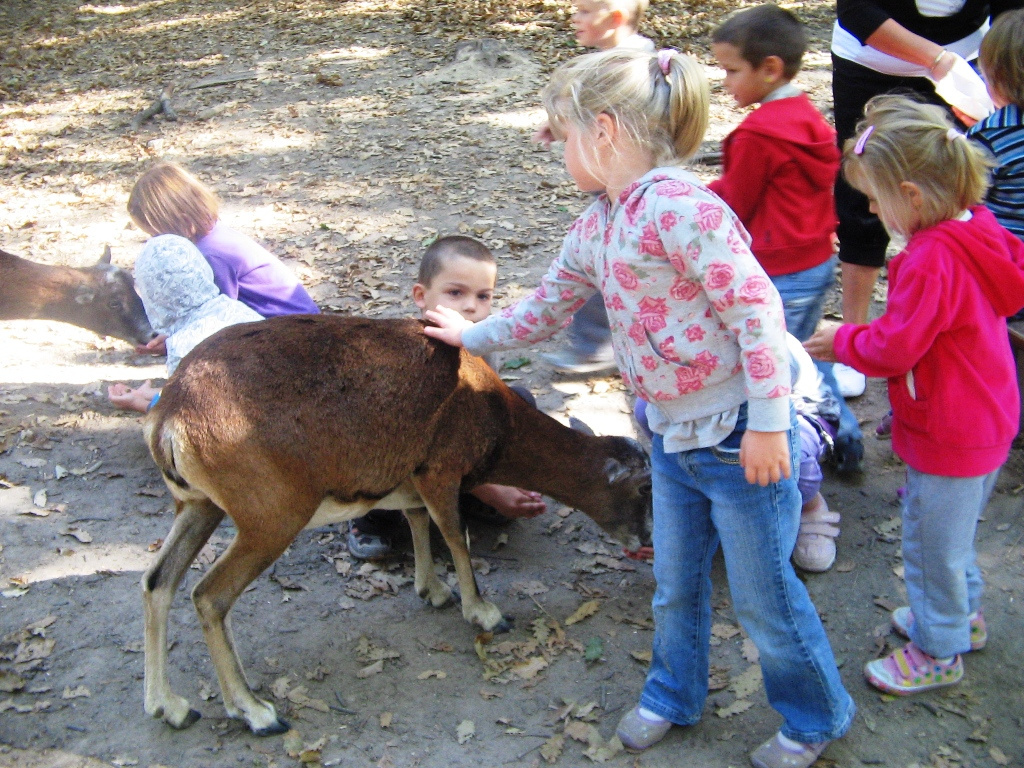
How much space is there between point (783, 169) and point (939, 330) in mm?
1460

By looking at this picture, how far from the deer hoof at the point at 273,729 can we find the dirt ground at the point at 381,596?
33 mm

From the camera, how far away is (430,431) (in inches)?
157

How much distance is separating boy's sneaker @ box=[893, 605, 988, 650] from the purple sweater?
3714 mm

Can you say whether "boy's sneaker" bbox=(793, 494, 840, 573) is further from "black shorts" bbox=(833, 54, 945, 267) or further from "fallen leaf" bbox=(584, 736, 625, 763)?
"black shorts" bbox=(833, 54, 945, 267)

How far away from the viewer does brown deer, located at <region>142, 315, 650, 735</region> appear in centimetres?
355

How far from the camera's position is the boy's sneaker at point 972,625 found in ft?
12.5

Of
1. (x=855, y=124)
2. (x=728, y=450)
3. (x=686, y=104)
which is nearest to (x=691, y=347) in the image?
(x=728, y=450)

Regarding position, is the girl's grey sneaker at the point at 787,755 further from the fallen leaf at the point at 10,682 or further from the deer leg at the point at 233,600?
the fallen leaf at the point at 10,682

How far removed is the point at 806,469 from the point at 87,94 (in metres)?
12.2

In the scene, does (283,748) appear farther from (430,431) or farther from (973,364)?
(973,364)

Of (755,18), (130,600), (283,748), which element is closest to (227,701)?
(283,748)

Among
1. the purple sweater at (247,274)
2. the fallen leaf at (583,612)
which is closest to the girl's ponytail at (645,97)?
the fallen leaf at (583,612)

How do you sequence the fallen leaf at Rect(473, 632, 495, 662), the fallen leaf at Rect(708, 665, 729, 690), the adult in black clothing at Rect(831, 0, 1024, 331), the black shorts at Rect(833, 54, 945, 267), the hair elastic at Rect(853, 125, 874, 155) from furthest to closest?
the black shorts at Rect(833, 54, 945, 267) → the adult in black clothing at Rect(831, 0, 1024, 331) → the fallen leaf at Rect(473, 632, 495, 662) → the fallen leaf at Rect(708, 665, 729, 690) → the hair elastic at Rect(853, 125, 874, 155)

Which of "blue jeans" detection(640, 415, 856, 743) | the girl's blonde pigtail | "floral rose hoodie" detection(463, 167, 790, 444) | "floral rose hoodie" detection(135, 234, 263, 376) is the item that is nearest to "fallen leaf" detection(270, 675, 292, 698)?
"blue jeans" detection(640, 415, 856, 743)
